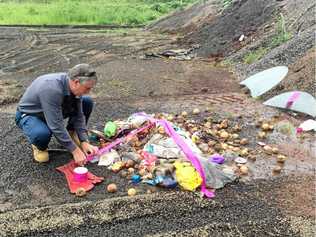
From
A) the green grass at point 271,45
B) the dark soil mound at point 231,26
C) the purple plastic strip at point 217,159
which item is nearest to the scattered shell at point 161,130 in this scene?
the purple plastic strip at point 217,159

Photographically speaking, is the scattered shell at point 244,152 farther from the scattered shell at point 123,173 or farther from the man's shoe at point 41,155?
the man's shoe at point 41,155

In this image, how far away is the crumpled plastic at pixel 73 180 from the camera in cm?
463

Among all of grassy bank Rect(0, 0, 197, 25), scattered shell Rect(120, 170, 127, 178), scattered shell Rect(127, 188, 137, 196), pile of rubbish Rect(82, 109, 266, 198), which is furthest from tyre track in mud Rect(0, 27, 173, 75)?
scattered shell Rect(127, 188, 137, 196)

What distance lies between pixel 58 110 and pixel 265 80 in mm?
4770

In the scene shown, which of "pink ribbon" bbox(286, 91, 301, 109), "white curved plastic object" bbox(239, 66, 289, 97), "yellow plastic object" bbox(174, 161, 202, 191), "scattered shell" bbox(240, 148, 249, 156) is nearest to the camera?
"yellow plastic object" bbox(174, 161, 202, 191)

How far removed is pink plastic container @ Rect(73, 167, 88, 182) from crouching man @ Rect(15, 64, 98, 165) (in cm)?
23

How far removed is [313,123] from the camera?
6586 millimetres

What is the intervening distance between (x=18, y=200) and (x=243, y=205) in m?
2.13

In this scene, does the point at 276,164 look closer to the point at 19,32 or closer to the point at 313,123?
the point at 313,123

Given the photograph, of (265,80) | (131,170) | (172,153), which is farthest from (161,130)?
(265,80)

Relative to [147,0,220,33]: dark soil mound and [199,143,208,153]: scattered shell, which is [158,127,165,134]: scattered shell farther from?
[147,0,220,33]: dark soil mound

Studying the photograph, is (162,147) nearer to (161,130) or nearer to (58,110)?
(161,130)

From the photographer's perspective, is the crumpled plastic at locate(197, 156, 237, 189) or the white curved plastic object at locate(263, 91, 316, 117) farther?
the white curved plastic object at locate(263, 91, 316, 117)

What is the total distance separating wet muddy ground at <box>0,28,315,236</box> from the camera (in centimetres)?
404
